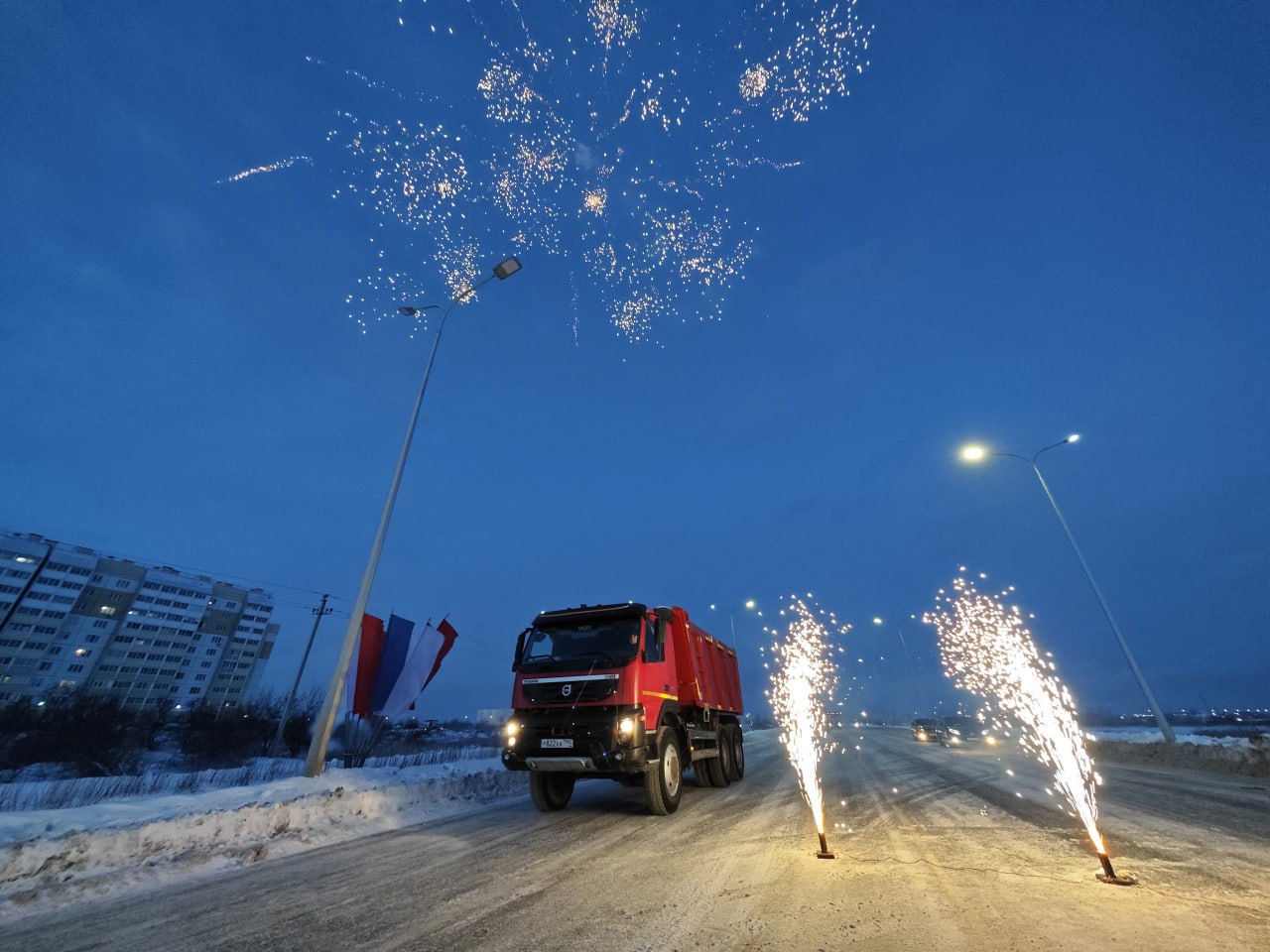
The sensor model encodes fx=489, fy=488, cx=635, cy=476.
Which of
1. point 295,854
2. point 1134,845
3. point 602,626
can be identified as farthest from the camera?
point 602,626

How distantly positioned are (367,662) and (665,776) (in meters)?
9.73

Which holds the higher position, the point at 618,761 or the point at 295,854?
the point at 618,761

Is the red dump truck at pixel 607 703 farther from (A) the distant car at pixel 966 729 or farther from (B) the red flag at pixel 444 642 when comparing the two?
(A) the distant car at pixel 966 729

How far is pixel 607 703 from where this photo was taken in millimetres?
8195

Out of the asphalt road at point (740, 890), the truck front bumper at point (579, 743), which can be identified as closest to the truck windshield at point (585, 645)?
the truck front bumper at point (579, 743)

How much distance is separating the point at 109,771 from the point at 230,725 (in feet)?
30.8

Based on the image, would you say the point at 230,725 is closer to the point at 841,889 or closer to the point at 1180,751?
Answer: the point at 841,889

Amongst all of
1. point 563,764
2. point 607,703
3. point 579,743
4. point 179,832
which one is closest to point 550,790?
point 563,764

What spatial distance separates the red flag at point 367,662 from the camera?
1377 cm

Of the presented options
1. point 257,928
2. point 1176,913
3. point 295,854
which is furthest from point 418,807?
point 1176,913

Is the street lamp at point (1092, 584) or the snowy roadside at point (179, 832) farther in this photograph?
the street lamp at point (1092, 584)

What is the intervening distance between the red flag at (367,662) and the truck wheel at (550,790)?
7.13 meters

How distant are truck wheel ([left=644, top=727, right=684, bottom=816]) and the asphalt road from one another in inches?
12.3

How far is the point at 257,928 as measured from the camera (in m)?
4.26
